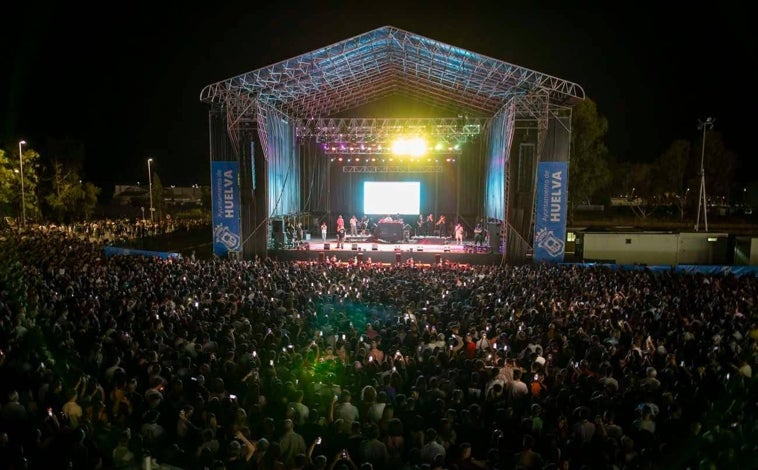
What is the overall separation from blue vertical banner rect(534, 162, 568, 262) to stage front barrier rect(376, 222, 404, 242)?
6936mm

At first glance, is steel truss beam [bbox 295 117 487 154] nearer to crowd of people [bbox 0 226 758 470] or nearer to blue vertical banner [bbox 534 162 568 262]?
blue vertical banner [bbox 534 162 568 262]

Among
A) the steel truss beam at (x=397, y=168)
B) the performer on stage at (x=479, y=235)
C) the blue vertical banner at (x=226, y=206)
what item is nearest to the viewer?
the blue vertical banner at (x=226, y=206)

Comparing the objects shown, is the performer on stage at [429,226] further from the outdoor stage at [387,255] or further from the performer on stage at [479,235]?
the outdoor stage at [387,255]

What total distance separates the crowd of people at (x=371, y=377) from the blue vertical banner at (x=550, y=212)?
22.3 feet

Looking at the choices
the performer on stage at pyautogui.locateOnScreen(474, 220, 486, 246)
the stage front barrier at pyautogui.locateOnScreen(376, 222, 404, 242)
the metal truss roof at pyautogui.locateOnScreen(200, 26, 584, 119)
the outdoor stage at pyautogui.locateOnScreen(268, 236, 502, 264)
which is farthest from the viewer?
the stage front barrier at pyautogui.locateOnScreen(376, 222, 404, 242)

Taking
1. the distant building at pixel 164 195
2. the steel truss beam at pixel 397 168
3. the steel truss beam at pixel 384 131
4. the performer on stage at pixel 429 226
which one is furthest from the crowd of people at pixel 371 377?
the distant building at pixel 164 195

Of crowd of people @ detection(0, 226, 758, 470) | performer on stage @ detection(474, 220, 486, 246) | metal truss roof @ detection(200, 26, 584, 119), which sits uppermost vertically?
metal truss roof @ detection(200, 26, 584, 119)

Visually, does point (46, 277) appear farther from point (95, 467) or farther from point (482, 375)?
point (482, 375)

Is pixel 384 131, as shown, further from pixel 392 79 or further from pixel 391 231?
pixel 391 231

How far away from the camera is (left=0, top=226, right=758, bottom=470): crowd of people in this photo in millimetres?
4195

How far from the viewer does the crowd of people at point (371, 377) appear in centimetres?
420

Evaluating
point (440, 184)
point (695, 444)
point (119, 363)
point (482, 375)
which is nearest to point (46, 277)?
point (119, 363)

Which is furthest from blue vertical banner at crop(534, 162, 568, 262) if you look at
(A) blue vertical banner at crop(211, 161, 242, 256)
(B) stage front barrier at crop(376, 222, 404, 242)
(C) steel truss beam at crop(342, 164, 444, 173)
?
(A) blue vertical banner at crop(211, 161, 242, 256)

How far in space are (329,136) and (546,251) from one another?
39.5ft
